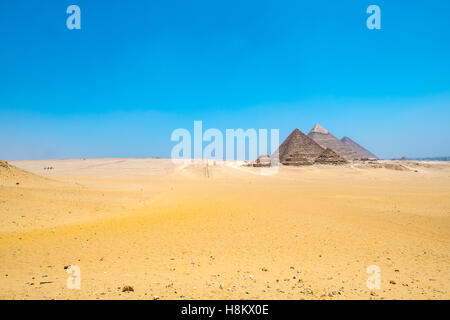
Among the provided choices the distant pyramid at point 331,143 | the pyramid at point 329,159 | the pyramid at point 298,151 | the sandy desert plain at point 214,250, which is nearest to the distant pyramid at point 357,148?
the distant pyramid at point 331,143

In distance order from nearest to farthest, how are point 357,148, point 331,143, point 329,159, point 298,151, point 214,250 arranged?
point 214,250 → point 329,159 → point 298,151 → point 331,143 → point 357,148

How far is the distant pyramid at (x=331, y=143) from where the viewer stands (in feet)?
249

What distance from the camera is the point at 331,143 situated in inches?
3083

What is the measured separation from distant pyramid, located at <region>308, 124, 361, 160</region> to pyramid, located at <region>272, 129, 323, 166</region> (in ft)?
50.3

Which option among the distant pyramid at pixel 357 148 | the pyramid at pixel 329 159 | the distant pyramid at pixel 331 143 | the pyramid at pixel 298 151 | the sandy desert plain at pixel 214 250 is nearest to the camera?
the sandy desert plain at pixel 214 250

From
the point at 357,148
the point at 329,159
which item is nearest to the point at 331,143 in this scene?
the point at 329,159

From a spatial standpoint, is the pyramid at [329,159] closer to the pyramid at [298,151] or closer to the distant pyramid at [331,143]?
the pyramid at [298,151]

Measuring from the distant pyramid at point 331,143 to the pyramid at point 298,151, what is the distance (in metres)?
15.3

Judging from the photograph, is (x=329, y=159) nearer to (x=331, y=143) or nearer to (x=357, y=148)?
(x=331, y=143)

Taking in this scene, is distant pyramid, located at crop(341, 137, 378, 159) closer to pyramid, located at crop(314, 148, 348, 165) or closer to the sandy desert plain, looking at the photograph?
pyramid, located at crop(314, 148, 348, 165)

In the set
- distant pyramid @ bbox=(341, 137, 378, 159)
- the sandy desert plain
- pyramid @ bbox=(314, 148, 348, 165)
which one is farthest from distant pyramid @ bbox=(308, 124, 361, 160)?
the sandy desert plain

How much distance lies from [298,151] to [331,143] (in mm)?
24483

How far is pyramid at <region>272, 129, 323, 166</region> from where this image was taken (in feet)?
176
